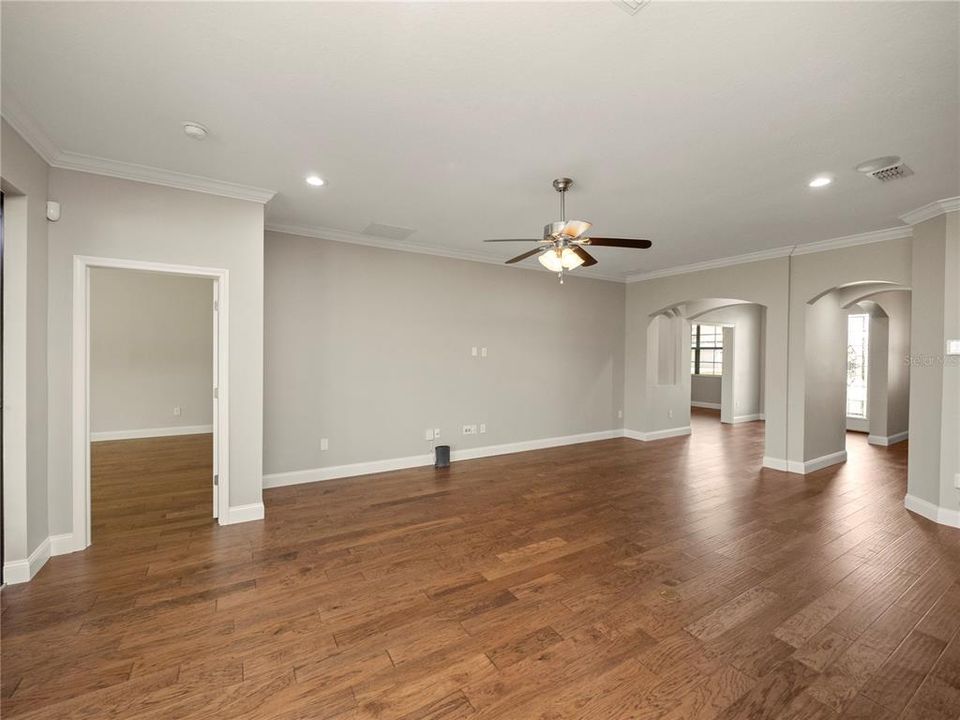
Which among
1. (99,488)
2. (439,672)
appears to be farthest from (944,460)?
(99,488)

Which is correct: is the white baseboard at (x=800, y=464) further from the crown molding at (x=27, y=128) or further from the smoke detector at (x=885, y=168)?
the crown molding at (x=27, y=128)

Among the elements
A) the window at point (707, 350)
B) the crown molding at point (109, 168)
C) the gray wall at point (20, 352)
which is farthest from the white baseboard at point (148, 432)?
the window at point (707, 350)

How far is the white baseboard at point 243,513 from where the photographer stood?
351 centimetres

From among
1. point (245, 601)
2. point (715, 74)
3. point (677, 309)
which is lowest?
point (245, 601)

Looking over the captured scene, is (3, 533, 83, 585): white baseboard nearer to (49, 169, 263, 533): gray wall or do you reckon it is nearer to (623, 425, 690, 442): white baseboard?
(49, 169, 263, 533): gray wall

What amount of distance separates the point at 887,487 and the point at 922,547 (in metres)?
1.91

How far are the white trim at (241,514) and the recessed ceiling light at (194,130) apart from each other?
107 inches

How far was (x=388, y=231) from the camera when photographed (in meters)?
4.66

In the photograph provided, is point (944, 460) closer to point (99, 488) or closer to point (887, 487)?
point (887, 487)

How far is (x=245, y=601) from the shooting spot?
8.00 feet

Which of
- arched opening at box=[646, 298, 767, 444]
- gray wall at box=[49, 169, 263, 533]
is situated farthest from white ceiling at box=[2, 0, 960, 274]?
arched opening at box=[646, 298, 767, 444]

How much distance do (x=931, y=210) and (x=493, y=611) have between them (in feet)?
16.3

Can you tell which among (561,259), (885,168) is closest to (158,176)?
(561,259)

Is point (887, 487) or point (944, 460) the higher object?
point (944, 460)
